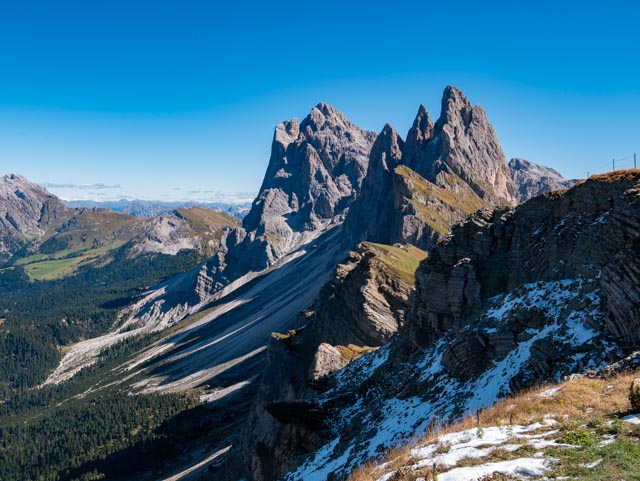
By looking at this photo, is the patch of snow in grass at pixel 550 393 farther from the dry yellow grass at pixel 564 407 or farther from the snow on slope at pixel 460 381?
→ the snow on slope at pixel 460 381

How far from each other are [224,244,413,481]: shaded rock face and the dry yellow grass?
22.0 metres

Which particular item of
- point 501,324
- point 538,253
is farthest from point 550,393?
point 538,253

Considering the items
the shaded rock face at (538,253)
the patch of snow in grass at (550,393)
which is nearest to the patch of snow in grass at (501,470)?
the patch of snow in grass at (550,393)

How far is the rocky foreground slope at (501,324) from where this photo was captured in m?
22.4

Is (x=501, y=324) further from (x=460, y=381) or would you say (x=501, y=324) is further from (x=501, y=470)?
(x=501, y=470)

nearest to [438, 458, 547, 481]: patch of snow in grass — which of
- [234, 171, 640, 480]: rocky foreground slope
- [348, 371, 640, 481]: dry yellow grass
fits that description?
[348, 371, 640, 481]: dry yellow grass

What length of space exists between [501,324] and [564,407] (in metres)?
11.5

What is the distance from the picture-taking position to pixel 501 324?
27641 millimetres

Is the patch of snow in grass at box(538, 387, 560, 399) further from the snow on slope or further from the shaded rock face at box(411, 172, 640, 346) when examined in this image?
the shaded rock face at box(411, 172, 640, 346)

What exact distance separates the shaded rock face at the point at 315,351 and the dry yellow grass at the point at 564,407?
22.0 metres

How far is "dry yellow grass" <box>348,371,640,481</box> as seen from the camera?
51.0 feet

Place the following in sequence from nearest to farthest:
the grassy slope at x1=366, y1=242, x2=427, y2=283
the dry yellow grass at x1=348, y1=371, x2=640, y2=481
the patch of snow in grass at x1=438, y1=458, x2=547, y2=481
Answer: the patch of snow in grass at x1=438, y1=458, x2=547, y2=481 < the dry yellow grass at x1=348, y1=371, x2=640, y2=481 < the grassy slope at x1=366, y1=242, x2=427, y2=283

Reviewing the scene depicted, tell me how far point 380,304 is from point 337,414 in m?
40.5

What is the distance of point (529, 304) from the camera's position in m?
27.0
